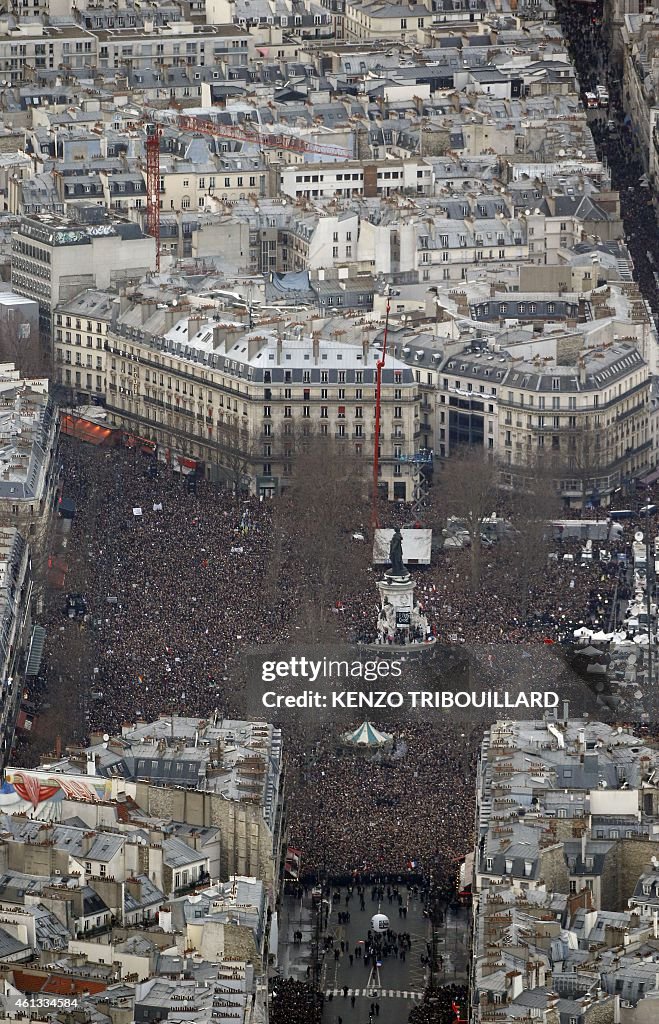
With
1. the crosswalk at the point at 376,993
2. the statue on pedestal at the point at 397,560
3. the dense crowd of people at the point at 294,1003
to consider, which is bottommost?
the crosswalk at the point at 376,993

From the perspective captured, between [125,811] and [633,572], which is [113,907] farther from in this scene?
[633,572]

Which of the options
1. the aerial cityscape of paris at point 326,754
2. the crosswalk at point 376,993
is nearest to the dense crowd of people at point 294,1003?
the aerial cityscape of paris at point 326,754

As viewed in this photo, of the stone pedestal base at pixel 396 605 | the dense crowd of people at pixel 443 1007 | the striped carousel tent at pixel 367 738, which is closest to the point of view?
the dense crowd of people at pixel 443 1007

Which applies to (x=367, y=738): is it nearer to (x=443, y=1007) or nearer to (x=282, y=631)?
(x=282, y=631)

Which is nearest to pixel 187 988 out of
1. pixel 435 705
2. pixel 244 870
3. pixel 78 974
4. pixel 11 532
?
pixel 78 974

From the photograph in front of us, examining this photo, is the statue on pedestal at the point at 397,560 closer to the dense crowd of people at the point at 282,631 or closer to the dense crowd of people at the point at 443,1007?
the dense crowd of people at the point at 282,631
